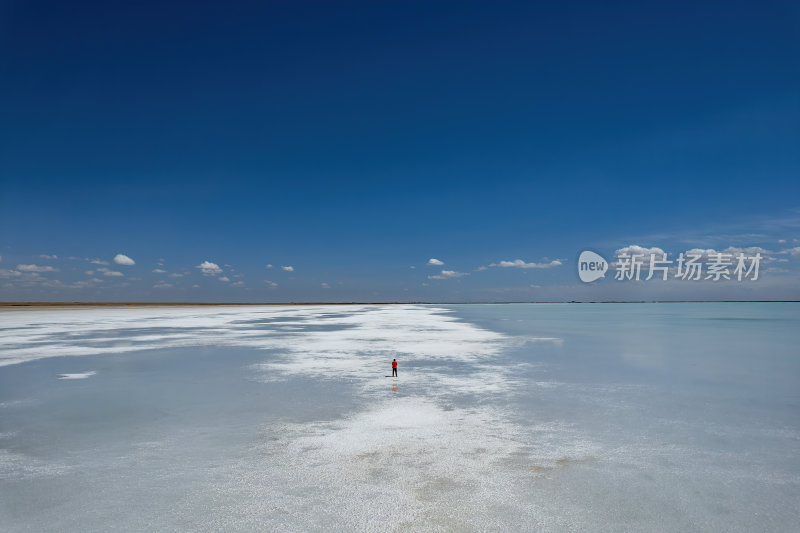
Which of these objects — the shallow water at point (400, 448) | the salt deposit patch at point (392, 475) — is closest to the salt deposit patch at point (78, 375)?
the shallow water at point (400, 448)

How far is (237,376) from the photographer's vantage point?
1088cm

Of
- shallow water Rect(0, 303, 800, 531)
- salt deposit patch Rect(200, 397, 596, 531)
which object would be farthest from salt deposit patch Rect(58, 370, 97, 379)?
salt deposit patch Rect(200, 397, 596, 531)

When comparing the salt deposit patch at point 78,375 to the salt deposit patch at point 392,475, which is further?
the salt deposit patch at point 78,375

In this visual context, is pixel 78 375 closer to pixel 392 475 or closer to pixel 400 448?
pixel 400 448

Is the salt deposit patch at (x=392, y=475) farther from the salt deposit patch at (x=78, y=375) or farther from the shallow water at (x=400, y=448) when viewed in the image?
the salt deposit patch at (x=78, y=375)

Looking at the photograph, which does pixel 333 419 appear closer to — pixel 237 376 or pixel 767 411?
pixel 237 376

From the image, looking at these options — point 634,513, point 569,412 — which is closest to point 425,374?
point 569,412

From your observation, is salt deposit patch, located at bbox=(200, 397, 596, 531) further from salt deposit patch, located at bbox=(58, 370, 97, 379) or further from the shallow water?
salt deposit patch, located at bbox=(58, 370, 97, 379)

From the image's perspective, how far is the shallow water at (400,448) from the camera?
166 inches

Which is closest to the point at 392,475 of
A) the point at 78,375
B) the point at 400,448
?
the point at 400,448

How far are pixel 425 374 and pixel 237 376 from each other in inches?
169

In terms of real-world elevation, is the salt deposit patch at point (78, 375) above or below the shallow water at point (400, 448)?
above

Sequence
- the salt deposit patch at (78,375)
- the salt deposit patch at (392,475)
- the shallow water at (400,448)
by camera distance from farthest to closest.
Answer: the salt deposit patch at (78,375) → the shallow water at (400,448) → the salt deposit patch at (392,475)

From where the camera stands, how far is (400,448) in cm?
587
